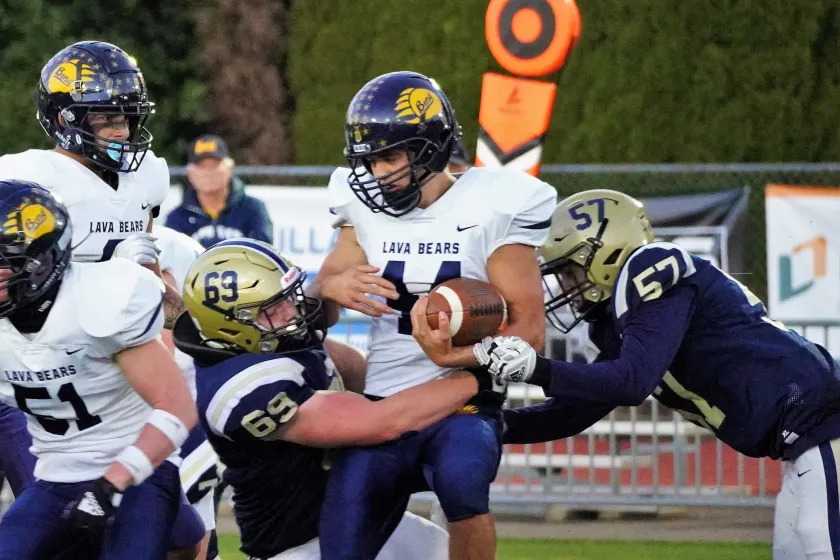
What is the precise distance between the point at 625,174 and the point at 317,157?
106 inches

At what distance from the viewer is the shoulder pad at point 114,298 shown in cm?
464

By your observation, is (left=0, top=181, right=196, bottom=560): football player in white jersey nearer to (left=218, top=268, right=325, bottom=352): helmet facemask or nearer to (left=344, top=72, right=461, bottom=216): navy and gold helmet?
(left=218, top=268, right=325, bottom=352): helmet facemask

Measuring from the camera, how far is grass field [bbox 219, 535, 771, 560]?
25.2 ft

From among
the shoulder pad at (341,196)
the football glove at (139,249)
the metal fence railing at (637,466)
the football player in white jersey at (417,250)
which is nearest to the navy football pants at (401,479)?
the football player in white jersey at (417,250)

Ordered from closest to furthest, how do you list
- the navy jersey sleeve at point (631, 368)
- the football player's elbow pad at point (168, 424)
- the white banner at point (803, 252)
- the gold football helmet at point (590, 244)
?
the football player's elbow pad at point (168, 424)
the navy jersey sleeve at point (631, 368)
the gold football helmet at point (590, 244)
the white banner at point (803, 252)

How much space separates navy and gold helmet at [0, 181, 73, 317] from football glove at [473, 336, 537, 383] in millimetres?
1192

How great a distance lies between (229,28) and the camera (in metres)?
13.5

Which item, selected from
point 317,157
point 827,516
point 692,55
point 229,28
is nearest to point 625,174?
point 692,55

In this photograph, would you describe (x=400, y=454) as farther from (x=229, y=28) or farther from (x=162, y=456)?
(x=229, y=28)

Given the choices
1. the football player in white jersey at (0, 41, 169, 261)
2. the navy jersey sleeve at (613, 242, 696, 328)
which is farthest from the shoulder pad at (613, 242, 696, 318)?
the football player in white jersey at (0, 41, 169, 261)

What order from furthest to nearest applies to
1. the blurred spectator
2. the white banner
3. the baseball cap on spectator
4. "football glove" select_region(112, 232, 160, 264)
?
the white banner → the baseball cap on spectator → the blurred spectator → "football glove" select_region(112, 232, 160, 264)

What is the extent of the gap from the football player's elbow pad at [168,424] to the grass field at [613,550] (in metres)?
3.00

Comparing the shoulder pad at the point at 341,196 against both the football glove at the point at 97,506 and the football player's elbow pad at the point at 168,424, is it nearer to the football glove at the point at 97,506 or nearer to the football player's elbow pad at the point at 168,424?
the football player's elbow pad at the point at 168,424

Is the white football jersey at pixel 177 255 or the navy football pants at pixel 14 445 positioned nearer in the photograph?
the navy football pants at pixel 14 445
